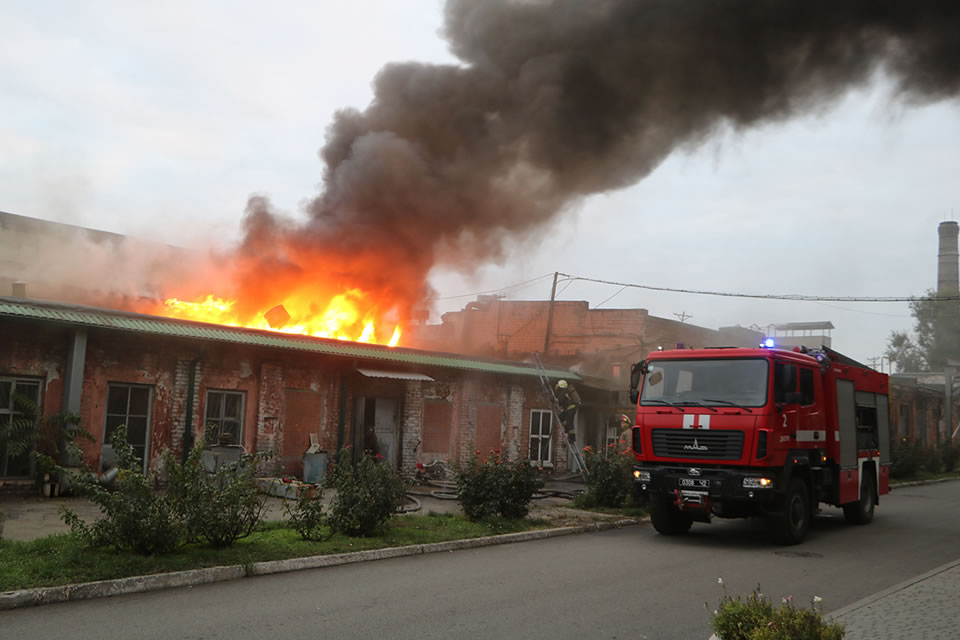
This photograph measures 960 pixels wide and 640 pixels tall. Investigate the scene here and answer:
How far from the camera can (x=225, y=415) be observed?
16.3m

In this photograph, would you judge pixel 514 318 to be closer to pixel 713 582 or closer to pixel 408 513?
pixel 408 513

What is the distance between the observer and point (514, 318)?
42719mm

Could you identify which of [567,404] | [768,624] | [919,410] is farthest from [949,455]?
[768,624]

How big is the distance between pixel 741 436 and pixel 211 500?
Result: 6.84 m

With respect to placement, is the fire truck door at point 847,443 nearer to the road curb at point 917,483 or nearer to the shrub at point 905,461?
the road curb at point 917,483

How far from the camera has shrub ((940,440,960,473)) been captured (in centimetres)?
3162

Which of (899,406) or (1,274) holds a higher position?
(1,274)

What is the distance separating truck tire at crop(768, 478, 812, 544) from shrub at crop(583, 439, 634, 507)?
3288 mm

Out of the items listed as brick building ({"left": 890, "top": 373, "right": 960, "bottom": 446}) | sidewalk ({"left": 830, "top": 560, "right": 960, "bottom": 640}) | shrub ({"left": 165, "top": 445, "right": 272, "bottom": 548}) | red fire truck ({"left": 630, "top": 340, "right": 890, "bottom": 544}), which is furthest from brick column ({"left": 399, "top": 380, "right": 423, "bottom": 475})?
brick building ({"left": 890, "top": 373, "right": 960, "bottom": 446})

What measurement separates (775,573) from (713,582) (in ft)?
3.50

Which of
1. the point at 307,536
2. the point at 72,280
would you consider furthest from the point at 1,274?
the point at 307,536

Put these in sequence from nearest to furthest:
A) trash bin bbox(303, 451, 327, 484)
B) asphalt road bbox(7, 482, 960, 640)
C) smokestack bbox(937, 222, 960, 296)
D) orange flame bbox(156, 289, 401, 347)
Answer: asphalt road bbox(7, 482, 960, 640), trash bin bbox(303, 451, 327, 484), orange flame bbox(156, 289, 401, 347), smokestack bbox(937, 222, 960, 296)

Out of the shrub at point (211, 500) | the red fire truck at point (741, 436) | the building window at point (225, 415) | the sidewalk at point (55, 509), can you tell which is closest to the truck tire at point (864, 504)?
the red fire truck at point (741, 436)

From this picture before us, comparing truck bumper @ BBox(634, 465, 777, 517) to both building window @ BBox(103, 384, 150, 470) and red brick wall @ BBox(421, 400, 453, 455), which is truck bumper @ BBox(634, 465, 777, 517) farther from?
red brick wall @ BBox(421, 400, 453, 455)
